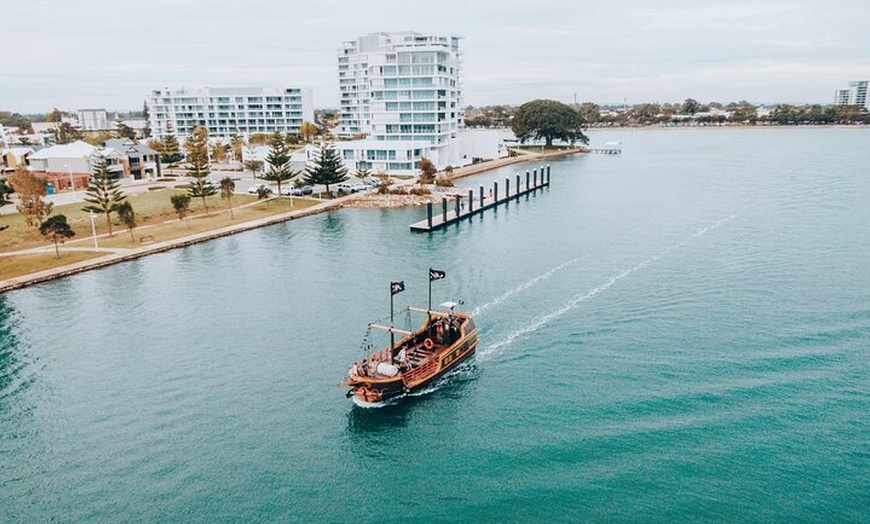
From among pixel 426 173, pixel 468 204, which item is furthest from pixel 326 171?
pixel 468 204

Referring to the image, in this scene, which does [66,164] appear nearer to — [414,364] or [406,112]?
[406,112]

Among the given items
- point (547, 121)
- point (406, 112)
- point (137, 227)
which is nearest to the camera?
point (137, 227)

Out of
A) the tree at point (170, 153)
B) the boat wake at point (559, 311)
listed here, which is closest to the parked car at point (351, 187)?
the tree at point (170, 153)

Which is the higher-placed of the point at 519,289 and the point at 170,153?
the point at 170,153

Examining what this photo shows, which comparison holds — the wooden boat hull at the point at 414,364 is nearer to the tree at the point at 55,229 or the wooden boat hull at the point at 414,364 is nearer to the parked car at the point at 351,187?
the tree at the point at 55,229

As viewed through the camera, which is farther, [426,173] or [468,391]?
[426,173]

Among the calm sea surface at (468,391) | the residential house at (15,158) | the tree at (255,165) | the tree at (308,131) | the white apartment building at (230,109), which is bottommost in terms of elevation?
the calm sea surface at (468,391)

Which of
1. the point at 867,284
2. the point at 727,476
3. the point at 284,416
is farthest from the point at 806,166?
the point at 284,416

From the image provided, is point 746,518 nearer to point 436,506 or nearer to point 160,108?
point 436,506
